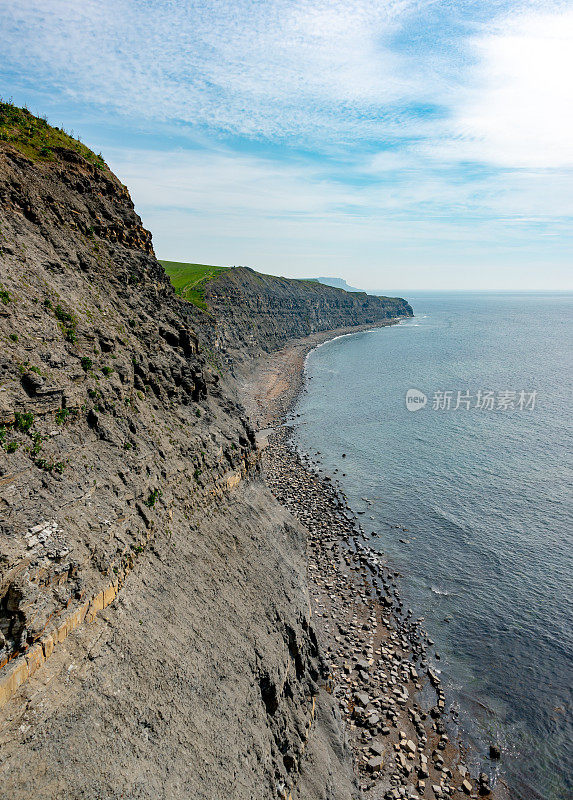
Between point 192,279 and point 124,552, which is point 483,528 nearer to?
point 124,552

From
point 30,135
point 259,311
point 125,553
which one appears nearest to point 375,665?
point 125,553

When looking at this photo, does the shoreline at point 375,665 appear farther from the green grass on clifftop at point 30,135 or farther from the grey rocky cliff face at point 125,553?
the green grass on clifftop at point 30,135

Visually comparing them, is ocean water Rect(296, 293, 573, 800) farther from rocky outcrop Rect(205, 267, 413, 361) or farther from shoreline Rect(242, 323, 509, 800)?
rocky outcrop Rect(205, 267, 413, 361)

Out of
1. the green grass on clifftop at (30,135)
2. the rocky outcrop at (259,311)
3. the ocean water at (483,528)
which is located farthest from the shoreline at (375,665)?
the rocky outcrop at (259,311)

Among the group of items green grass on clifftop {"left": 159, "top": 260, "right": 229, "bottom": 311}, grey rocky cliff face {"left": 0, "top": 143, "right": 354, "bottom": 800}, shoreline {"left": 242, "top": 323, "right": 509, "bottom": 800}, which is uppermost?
green grass on clifftop {"left": 159, "top": 260, "right": 229, "bottom": 311}

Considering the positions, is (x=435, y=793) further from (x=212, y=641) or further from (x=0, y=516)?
(x=0, y=516)

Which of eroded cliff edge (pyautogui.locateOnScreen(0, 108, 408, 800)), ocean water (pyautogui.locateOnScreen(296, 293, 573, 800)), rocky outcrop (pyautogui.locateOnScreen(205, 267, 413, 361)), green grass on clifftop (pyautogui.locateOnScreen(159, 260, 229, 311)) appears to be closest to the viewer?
eroded cliff edge (pyautogui.locateOnScreen(0, 108, 408, 800))

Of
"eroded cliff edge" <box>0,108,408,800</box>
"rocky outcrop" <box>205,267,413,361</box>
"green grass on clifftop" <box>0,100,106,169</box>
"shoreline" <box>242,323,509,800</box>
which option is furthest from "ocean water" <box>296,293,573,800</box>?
"green grass on clifftop" <box>0,100,106,169</box>

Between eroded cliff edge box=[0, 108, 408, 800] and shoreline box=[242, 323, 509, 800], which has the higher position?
eroded cliff edge box=[0, 108, 408, 800]

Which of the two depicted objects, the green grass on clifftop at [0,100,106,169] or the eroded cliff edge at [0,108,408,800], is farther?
the green grass on clifftop at [0,100,106,169]
